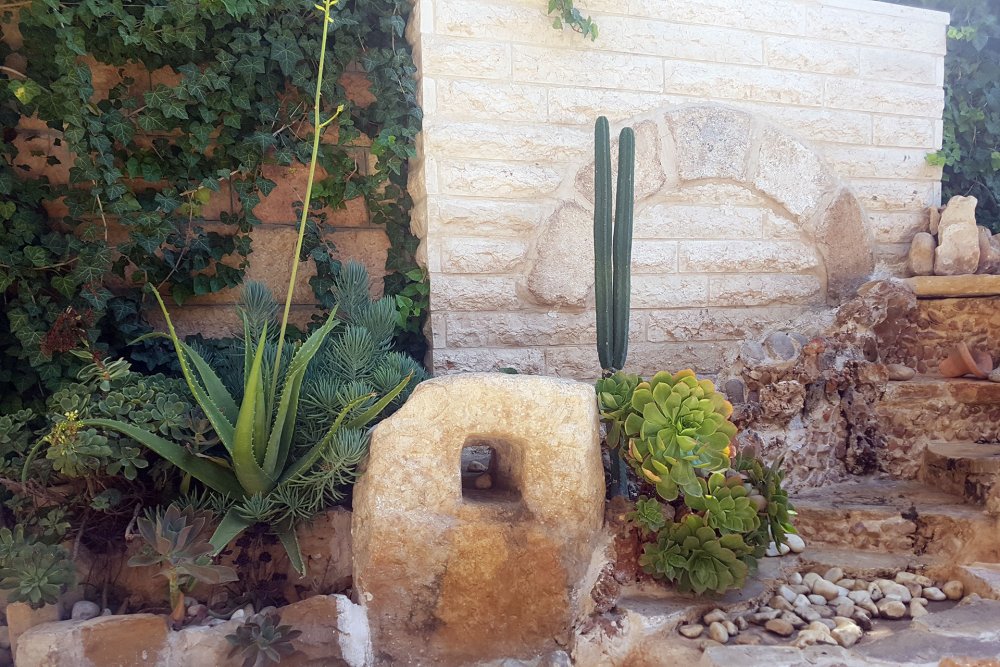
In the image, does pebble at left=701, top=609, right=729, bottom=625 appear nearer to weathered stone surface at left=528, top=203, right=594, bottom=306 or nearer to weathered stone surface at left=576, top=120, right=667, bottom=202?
weathered stone surface at left=528, top=203, right=594, bottom=306

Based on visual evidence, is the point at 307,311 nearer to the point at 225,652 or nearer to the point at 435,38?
the point at 435,38

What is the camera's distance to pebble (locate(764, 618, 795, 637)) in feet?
5.83

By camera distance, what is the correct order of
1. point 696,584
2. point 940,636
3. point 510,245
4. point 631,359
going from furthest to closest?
point 631,359
point 510,245
point 696,584
point 940,636

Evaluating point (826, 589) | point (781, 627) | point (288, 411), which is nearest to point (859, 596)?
point (826, 589)

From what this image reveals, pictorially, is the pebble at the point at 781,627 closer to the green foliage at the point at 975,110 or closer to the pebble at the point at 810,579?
the pebble at the point at 810,579

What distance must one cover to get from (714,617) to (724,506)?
30 cm

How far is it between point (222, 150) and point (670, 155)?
1.99 m

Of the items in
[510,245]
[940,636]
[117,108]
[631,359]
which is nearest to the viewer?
[940,636]

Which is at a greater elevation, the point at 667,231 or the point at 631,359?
the point at 667,231

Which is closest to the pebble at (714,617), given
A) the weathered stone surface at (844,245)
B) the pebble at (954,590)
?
the pebble at (954,590)

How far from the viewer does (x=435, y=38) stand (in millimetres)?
2799

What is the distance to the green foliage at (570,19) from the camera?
284 centimetres

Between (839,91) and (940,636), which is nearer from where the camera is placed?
(940,636)

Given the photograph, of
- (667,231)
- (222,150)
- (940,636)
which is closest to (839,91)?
(667,231)
